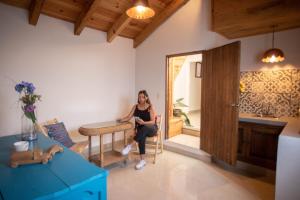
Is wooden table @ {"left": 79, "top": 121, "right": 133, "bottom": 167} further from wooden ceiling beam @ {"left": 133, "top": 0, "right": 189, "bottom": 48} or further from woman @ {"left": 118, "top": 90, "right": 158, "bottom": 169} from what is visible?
wooden ceiling beam @ {"left": 133, "top": 0, "right": 189, "bottom": 48}

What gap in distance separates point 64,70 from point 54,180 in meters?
2.64

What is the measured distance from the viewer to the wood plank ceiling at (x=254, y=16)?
2012mm

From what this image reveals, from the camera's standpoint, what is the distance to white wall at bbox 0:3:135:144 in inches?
111

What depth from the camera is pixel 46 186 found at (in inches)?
41.4

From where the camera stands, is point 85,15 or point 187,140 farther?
point 187,140

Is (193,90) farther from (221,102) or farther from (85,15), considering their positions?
(85,15)

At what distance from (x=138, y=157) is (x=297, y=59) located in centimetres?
289

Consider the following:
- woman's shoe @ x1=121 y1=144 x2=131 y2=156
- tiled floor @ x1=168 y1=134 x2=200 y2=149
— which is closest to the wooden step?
tiled floor @ x1=168 y1=134 x2=200 y2=149

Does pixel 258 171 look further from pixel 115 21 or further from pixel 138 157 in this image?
pixel 115 21

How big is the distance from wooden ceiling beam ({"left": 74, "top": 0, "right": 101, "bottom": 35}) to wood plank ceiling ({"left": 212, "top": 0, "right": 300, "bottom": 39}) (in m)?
1.81

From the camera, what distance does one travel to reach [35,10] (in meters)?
2.76

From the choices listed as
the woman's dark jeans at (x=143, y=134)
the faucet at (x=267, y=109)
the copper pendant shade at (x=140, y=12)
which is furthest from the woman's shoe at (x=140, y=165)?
the copper pendant shade at (x=140, y=12)

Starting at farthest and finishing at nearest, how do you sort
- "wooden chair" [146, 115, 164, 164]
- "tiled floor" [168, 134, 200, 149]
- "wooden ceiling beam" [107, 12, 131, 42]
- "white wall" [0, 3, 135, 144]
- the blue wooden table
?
"tiled floor" [168, 134, 200, 149] < "wooden ceiling beam" [107, 12, 131, 42] < "wooden chair" [146, 115, 164, 164] < "white wall" [0, 3, 135, 144] < the blue wooden table

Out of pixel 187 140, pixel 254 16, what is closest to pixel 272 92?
pixel 254 16
